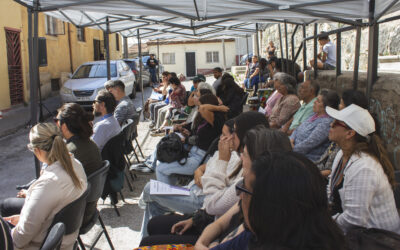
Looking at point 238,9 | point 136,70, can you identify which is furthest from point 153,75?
point 238,9

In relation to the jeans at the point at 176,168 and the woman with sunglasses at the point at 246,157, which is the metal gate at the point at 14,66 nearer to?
the jeans at the point at 176,168

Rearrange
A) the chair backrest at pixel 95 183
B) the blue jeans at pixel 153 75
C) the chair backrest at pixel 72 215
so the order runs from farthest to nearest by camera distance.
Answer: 1. the blue jeans at pixel 153 75
2. the chair backrest at pixel 95 183
3. the chair backrest at pixel 72 215

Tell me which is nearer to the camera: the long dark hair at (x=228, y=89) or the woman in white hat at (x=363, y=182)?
the woman in white hat at (x=363, y=182)

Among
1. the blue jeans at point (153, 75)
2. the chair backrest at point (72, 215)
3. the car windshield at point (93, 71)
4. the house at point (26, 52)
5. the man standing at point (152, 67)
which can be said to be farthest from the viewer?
the blue jeans at point (153, 75)

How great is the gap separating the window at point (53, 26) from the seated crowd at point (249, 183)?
12529mm

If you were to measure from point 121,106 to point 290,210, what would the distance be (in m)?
4.62

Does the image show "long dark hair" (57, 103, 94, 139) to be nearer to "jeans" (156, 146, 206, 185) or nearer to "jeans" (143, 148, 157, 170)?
"jeans" (156, 146, 206, 185)

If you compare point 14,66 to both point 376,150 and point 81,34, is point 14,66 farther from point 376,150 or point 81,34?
point 376,150

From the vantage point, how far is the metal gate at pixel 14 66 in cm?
1227

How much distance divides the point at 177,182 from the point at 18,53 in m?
10.8

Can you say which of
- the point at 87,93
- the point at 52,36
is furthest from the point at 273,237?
the point at 52,36

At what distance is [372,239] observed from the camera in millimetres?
1814

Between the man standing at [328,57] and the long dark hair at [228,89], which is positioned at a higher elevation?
the man standing at [328,57]

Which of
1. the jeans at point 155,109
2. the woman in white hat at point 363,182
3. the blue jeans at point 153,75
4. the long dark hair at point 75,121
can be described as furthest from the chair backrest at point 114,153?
the blue jeans at point 153,75
